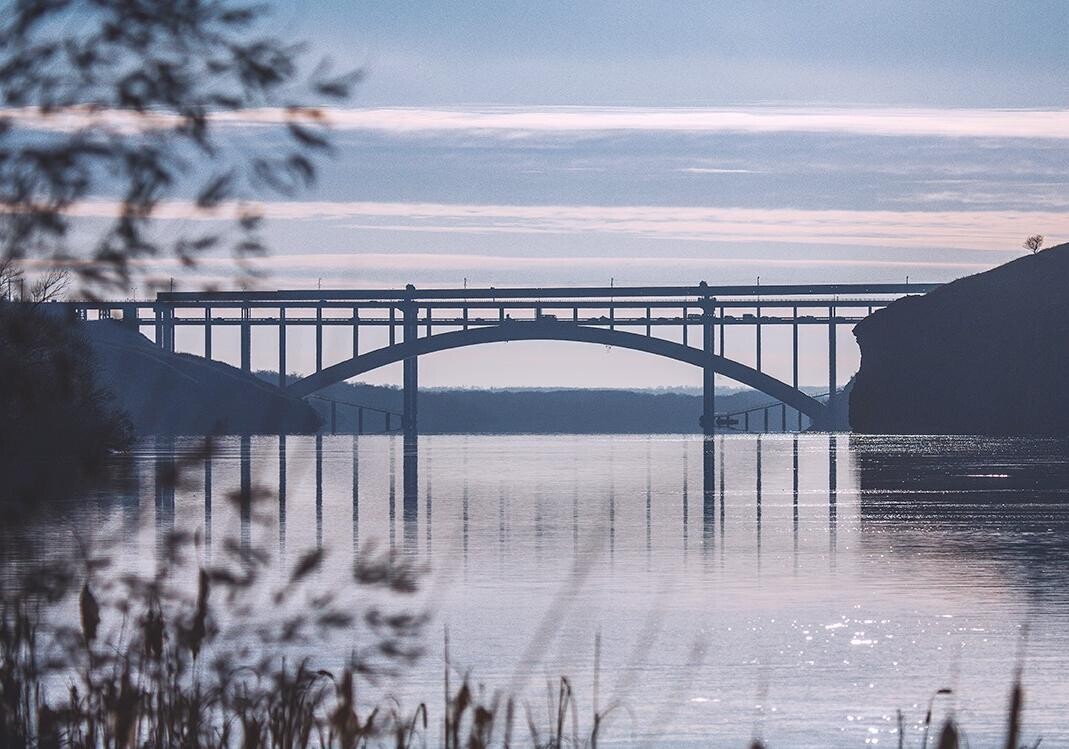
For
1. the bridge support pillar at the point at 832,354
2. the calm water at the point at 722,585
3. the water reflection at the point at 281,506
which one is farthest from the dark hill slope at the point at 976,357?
the calm water at the point at 722,585

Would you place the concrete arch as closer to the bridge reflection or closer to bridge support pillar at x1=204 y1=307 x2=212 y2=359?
bridge support pillar at x1=204 y1=307 x2=212 y2=359

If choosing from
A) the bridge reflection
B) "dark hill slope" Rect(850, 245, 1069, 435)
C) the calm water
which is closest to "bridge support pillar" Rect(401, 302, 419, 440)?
"dark hill slope" Rect(850, 245, 1069, 435)

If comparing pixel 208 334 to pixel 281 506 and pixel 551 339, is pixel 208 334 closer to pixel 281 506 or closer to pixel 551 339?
pixel 551 339

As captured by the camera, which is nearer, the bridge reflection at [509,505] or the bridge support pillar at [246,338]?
the bridge reflection at [509,505]

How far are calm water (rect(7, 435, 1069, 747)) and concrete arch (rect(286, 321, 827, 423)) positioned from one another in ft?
178

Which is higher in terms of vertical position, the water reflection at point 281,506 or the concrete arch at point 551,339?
the concrete arch at point 551,339

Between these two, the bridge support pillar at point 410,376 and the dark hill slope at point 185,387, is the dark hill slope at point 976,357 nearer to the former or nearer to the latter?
the bridge support pillar at point 410,376

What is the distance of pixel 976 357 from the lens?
80.8 meters

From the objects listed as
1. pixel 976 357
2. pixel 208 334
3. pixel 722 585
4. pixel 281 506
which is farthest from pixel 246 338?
pixel 722 585

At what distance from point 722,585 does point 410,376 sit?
8244cm

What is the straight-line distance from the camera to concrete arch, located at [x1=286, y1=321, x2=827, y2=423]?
87.4 meters

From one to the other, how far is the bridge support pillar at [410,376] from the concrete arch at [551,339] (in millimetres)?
1534

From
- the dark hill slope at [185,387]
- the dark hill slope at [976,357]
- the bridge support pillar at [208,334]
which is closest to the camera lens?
the dark hill slope at [976,357]

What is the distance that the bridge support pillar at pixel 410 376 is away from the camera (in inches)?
3647
